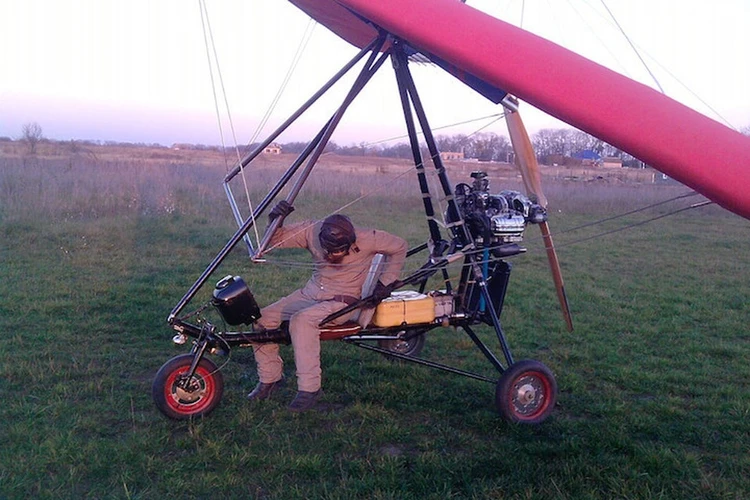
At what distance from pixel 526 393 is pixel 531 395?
0.06m

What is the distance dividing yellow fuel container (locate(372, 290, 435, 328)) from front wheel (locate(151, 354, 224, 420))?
120 centimetres

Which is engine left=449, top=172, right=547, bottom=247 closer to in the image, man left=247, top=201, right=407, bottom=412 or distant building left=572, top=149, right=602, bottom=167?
man left=247, top=201, right=407, bottom=412

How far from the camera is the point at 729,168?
2979mm

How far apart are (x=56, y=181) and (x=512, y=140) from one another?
43.0 ft

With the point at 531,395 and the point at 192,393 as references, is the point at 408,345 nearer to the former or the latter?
the point at 531,395

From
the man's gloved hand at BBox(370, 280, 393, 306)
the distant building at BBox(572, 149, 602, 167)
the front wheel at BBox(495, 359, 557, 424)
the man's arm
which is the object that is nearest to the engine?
the man's gloved hand at BBox(370, 280, 393, 306)

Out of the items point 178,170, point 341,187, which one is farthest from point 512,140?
point 178,170

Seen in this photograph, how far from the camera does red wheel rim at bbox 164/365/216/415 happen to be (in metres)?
4.49

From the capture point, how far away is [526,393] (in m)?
4.75

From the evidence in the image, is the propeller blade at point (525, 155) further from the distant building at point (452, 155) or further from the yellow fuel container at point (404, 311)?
the yellow fuel container at point (404, 311)

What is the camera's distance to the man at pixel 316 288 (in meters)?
4.72

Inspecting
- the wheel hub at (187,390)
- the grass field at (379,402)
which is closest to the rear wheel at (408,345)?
the grass field at (379,402)

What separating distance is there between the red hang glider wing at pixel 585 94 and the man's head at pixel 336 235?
66.4 inches

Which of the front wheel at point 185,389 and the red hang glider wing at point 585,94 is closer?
the red hang glider wing at point 585,94
